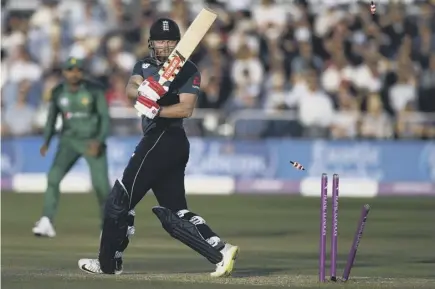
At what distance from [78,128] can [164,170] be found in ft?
15.7

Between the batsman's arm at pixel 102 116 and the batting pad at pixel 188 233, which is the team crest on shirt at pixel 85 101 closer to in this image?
the batsman's arm at pixel 102 116

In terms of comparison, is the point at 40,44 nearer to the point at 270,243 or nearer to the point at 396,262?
the point at 270,243

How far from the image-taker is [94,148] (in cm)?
1427

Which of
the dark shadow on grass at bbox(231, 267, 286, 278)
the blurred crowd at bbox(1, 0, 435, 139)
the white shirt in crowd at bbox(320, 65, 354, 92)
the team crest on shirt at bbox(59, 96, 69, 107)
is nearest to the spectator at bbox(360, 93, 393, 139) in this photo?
the blurred crowd at bbox(1, 0, 435, 139)

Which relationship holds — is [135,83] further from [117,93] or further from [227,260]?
[117,93]

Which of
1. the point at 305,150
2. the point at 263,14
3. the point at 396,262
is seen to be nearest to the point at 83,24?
the point at 263,14

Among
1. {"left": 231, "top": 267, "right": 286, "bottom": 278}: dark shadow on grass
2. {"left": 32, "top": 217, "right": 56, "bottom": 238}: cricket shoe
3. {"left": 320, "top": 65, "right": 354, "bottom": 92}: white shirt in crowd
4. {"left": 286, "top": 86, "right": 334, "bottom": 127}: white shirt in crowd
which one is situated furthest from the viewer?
{"left": 320, "top": 65, "right": 354, "bottom": 92}: white shirt in crowd

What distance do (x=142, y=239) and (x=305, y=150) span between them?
275 inches

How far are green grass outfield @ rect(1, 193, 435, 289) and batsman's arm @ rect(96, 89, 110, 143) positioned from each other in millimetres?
1066

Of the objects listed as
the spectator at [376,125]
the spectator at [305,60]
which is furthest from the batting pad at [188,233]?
the spectator at [305,60]

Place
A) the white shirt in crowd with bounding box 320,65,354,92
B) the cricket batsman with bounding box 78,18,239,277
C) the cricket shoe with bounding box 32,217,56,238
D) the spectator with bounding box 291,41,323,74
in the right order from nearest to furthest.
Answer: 1. the cricket batsman with bounding box 78,18,239,277
2. the cricket shoe with bounding box 32,217,56,238
3. the white shirt in crowd with bounding box 320,65,354,92
4. the spectator with bounding box 291,41,323,74

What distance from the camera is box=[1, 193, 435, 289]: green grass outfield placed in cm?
966

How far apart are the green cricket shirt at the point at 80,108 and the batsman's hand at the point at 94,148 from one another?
0.06 meters

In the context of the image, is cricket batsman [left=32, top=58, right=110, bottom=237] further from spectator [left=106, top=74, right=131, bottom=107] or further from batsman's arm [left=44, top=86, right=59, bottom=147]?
spectator [left=106, top=74, right=131, bottom=107]
